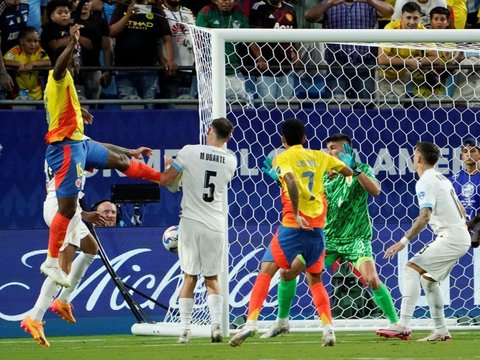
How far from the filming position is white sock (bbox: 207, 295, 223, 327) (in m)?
11.5

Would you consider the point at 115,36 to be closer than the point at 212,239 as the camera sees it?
No

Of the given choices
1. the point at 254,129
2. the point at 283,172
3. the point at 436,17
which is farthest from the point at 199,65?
the point at 436,17

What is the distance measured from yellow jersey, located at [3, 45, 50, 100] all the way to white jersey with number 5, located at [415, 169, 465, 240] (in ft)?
19.2

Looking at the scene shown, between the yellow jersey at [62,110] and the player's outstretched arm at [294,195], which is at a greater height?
the yellow jersey at [62,110]

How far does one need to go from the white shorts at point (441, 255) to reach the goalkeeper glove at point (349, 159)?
106 centimetres

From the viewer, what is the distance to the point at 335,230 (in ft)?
42.7

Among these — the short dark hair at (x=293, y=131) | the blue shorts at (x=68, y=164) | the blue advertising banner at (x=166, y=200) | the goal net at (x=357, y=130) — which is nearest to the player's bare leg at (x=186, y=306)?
the blue shorts at (x=68, y=164)

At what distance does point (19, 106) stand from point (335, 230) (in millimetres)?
4621

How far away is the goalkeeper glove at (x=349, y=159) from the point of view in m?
12.0

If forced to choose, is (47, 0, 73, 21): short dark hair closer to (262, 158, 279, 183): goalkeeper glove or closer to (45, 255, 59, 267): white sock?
(262, 158, 279, 183): goalkeeper glove

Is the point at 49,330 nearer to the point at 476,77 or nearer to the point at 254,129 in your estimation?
the point at 254,129

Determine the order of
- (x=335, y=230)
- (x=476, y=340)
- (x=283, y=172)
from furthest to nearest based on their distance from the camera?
(x=335, y=230) → (x=476, y=340) → (x=283, y=172)

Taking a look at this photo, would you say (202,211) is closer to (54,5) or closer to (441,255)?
(441,255)

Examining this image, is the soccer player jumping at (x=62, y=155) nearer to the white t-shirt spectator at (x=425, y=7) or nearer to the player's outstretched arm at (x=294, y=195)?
the player's outstretched arm at (x=294, y=195)
